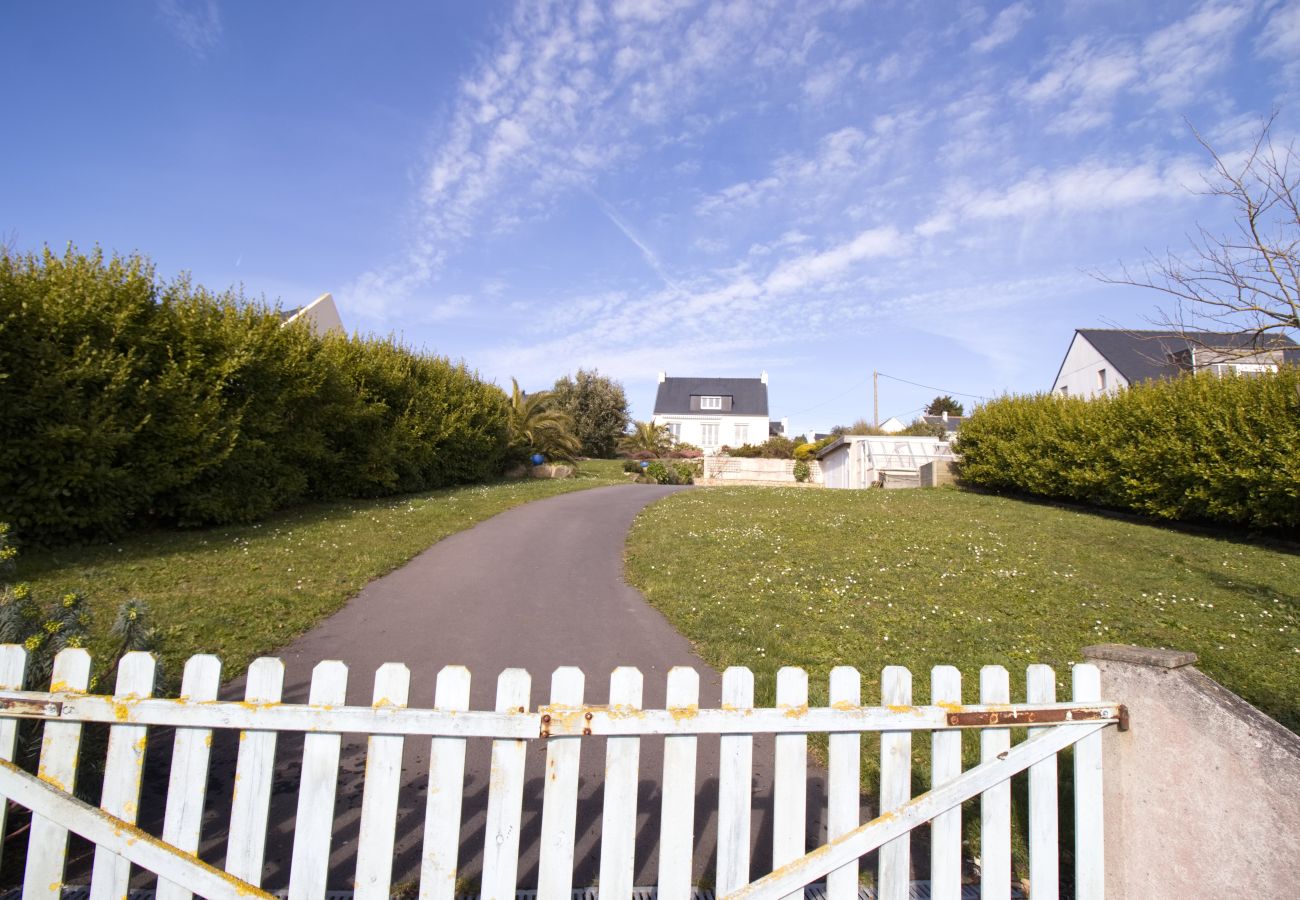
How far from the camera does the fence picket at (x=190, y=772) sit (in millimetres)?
1879

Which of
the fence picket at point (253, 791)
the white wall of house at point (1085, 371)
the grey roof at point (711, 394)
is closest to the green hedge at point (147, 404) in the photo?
the fence picket at point (253, 791)

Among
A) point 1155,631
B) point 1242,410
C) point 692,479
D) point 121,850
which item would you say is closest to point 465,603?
point 121,850

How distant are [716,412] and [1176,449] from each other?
1627 inches

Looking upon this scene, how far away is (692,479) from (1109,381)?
66.5 feet

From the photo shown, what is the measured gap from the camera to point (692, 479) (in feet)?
99.5

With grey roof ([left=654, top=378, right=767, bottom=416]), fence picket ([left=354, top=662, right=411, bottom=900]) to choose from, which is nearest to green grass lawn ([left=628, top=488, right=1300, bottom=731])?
fence picket ([left=354, top=662, right=411, bottom=900])

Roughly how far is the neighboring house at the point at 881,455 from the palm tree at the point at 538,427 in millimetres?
12276

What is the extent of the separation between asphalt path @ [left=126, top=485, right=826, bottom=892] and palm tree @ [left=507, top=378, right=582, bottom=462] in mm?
12550

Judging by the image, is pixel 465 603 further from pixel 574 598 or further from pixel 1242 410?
pixel 1242 410

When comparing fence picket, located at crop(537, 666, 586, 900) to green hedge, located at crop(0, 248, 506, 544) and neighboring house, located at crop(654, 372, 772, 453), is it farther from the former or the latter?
neighboring house, located at crop(654, 372, 772, 453)

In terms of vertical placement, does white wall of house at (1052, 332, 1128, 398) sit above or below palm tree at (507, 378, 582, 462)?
above

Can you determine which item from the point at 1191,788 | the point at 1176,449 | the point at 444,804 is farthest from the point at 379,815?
the point at 1176,449

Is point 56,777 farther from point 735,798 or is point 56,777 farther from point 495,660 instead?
point 495,660

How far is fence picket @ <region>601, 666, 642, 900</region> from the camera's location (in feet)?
6.12
